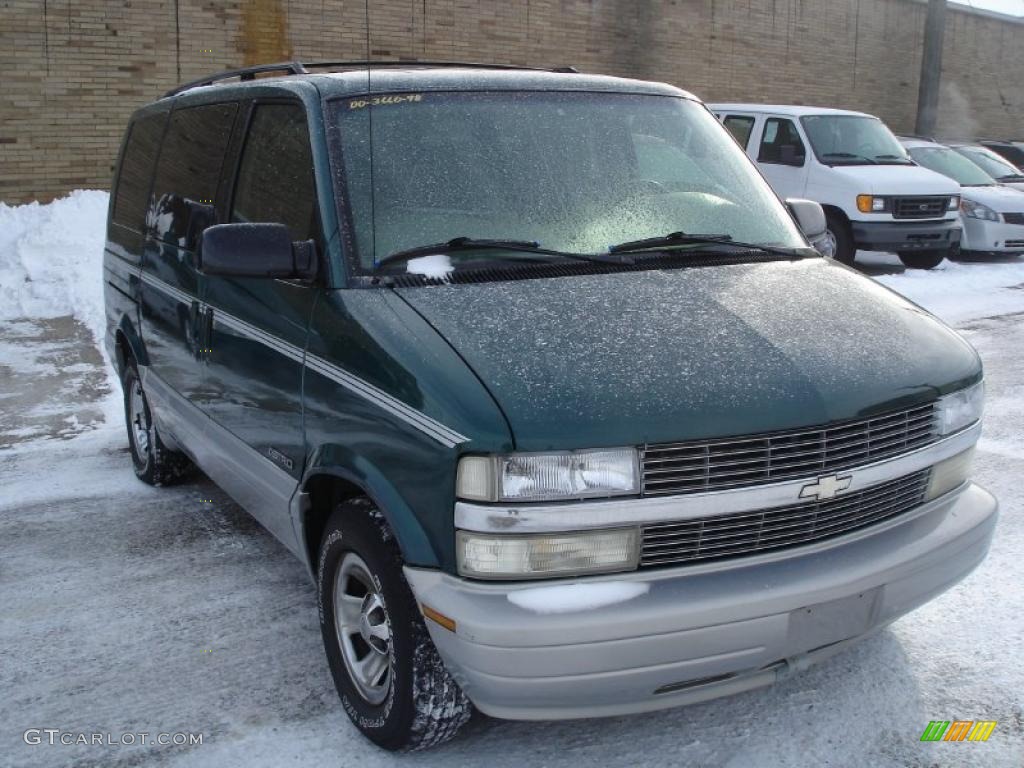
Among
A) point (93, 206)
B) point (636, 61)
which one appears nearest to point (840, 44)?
point (636, 61)

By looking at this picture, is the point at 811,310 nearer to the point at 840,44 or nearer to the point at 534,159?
the point at 534,159

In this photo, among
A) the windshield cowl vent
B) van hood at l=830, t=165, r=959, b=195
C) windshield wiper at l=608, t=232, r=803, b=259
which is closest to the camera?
the windshield cowl vent

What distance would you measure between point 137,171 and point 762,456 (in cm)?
419

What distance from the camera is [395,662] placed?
2.97 m

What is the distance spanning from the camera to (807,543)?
291cm

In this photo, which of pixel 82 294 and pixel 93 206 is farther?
pixel 93 206

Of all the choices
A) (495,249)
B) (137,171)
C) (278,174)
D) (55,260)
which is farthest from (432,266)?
(55,260)

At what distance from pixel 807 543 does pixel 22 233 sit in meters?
11.2

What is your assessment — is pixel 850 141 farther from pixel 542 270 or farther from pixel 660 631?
pixel 660 631

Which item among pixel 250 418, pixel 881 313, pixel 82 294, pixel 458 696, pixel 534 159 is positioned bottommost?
pixel 82 294

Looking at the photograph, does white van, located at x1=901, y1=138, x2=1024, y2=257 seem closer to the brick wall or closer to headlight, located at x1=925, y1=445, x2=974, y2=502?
the brick wall

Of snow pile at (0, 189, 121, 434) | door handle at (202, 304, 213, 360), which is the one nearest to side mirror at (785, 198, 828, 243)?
door handle at (202, 304, 213, 360)

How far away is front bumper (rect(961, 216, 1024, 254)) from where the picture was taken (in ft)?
45.3

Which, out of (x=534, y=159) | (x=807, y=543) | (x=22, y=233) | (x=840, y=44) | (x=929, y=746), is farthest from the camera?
(x=840, y=44)
